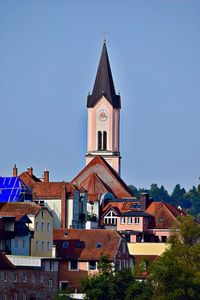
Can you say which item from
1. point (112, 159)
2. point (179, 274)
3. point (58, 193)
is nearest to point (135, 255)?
point (58, 193)

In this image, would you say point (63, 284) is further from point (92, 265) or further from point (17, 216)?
point (17, 216)

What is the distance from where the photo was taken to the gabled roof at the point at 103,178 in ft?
600

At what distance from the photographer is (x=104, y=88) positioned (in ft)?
646

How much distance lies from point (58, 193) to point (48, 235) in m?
21.2

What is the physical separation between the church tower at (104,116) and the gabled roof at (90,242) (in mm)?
50714

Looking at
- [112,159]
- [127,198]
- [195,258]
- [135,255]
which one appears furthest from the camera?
[112,159]

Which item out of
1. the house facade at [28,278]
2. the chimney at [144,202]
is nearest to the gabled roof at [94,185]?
the chimney at [144,202]

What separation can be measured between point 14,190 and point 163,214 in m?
17.0

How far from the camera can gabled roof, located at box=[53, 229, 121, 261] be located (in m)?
140

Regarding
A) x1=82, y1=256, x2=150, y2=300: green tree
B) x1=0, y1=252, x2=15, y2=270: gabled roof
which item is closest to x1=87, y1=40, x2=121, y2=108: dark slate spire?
x1=82, y1=256, x2=150, y2=300: green tree

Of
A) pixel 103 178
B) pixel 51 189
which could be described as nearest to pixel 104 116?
pixel 103 178

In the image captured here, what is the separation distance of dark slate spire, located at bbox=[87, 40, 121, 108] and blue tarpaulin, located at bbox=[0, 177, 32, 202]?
37483 millimetres

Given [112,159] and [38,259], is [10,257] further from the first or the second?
[112,159]

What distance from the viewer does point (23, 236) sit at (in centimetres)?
13662
